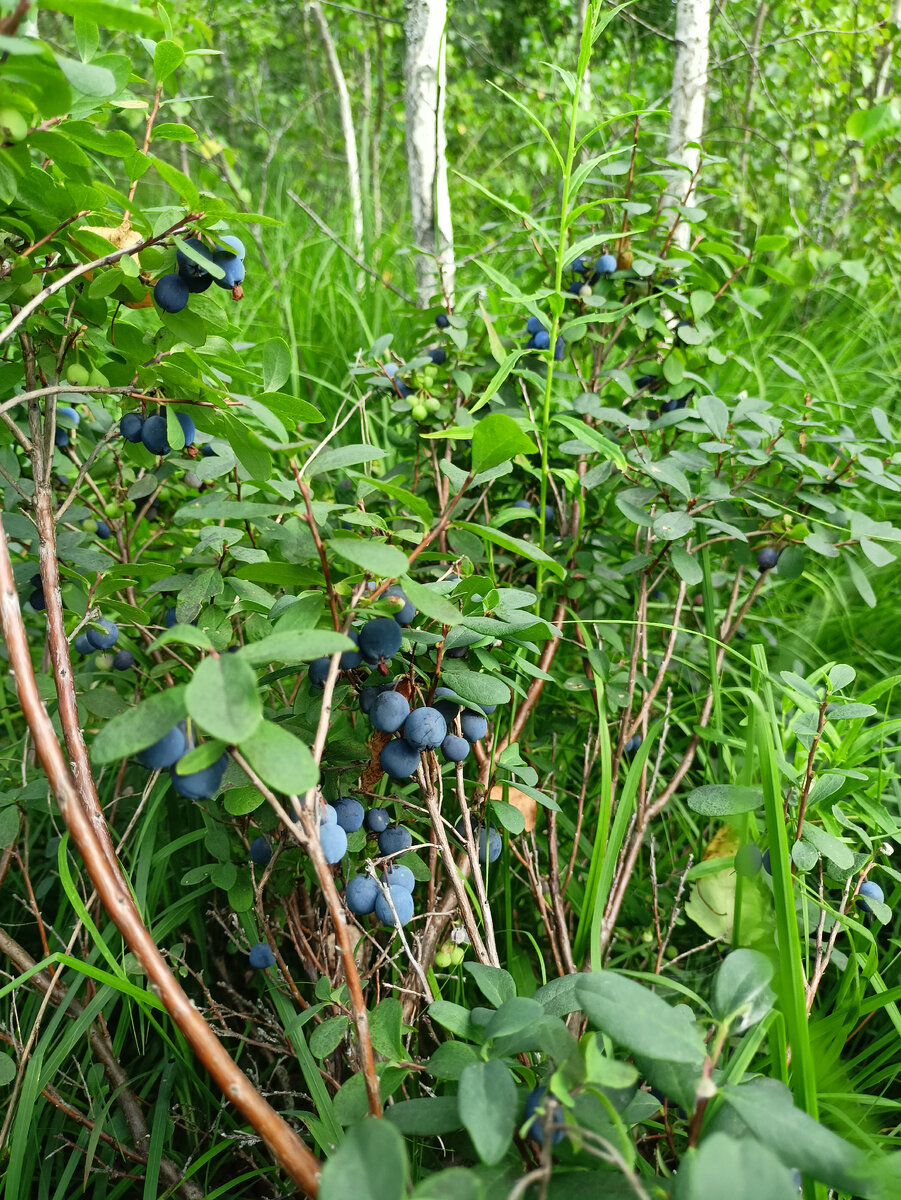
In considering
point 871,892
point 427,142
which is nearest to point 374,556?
point 871,892

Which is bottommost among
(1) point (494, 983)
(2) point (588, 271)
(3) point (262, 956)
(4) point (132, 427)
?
(3) point (262, 956)

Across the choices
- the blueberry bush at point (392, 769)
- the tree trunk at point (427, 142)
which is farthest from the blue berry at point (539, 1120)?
the tree trunk at point (427, 142)

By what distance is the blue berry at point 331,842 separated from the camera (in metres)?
0.67

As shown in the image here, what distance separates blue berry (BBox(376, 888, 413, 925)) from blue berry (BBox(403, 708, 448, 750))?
0.16 m

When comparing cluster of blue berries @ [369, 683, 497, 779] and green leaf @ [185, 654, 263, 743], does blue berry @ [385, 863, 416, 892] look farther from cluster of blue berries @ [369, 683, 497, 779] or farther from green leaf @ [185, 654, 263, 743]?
green leaf @ [185, 654, 263, 743]

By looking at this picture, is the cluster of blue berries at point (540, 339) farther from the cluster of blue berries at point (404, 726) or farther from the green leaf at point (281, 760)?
the green leaf at point (281, 760)

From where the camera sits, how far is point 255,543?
1.09 meters

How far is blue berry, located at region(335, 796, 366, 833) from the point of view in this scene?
2.50ft

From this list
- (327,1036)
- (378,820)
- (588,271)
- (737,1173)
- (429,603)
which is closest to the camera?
(737,1173)

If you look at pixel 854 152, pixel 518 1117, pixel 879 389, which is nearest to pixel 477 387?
pixel 518 1117

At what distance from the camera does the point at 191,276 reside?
2.74ft

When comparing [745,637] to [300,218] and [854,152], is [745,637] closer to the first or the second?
[854,152]

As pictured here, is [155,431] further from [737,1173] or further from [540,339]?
[737,1173]

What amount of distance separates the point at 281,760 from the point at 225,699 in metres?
0.05
